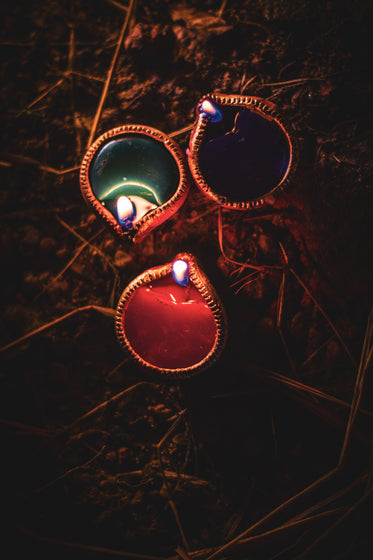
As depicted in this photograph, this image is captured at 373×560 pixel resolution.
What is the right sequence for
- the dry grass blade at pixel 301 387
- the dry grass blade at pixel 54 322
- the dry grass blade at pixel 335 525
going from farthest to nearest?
the dry grass blade at pixel 54 322
the dry grass blade at pixel 301 387
the dry grass blade at pixel 335 525

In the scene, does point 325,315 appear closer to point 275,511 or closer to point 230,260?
point 230,260

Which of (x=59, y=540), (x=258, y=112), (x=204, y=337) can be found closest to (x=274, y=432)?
(x=204, y=337)

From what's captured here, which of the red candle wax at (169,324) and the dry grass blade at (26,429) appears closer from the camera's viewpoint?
the red candle wax at (169,324)

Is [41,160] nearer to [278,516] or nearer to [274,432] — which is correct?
[274,432]

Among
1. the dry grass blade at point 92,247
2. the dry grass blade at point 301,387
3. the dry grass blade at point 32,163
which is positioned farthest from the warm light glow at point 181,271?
the dry grass blade at point 32,163

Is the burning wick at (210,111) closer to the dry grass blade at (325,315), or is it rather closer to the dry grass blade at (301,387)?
the dry grass blade at (325,315)

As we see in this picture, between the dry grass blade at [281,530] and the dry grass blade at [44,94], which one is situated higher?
the dry grass blade at [44,94]

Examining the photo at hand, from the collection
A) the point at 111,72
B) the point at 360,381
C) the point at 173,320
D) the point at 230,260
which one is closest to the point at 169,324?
the point at 173,320
